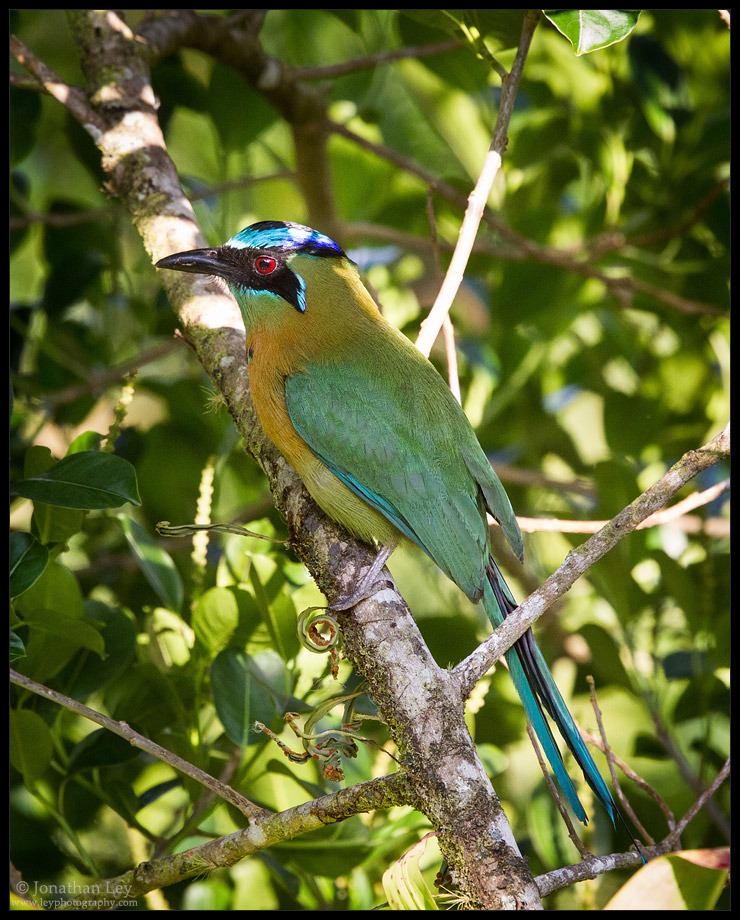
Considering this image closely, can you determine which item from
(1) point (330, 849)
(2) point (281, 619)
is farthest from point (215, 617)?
(1) point (330, 849)

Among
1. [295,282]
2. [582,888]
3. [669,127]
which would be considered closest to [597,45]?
[295,282]

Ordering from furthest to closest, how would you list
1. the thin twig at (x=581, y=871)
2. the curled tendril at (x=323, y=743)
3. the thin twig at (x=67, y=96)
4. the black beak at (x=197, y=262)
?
the thin twig at (x=67, y=96), the black beak at (x=197, y=262), the curled tendril at (x=323, y=743), the thin twig at (x=581, y=871)

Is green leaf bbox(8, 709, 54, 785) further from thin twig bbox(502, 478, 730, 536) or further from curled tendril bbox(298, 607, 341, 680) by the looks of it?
thin twig bbox(502, 478, 730, 536)

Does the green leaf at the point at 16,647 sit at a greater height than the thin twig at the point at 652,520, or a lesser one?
lesser

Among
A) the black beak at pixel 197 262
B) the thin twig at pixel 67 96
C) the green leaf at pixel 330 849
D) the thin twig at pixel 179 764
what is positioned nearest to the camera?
the thin twig at pixel 179 764

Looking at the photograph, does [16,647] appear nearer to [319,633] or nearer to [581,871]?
[319,633]

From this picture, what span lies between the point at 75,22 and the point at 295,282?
4.05ft

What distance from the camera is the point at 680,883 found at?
49.1 inches

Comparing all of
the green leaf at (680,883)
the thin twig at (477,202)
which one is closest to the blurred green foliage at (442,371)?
the thin twig at (477,202)

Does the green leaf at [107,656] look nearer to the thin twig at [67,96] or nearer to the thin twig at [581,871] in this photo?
the thin twig at [581,871]

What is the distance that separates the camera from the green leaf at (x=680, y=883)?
123 cm

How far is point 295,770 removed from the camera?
226cm

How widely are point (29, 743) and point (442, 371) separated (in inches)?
90.4
